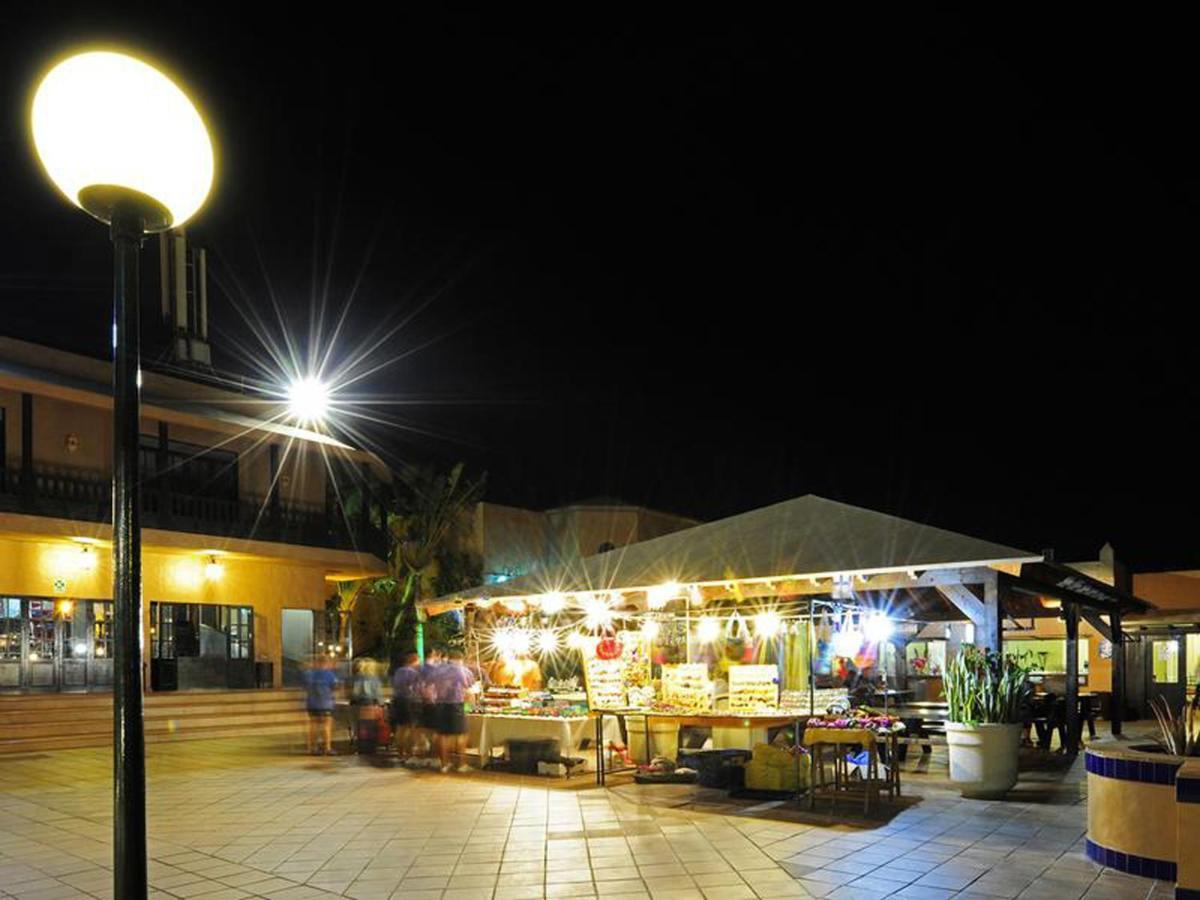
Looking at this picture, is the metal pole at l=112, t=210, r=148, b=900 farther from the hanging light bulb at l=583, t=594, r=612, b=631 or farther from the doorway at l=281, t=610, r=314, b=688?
the doorway at l=281, t=610, r=314, b=688

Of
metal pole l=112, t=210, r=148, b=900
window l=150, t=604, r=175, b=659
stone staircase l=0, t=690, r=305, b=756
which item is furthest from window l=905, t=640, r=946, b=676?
metal pole l=112, t=210, r=148, b=900

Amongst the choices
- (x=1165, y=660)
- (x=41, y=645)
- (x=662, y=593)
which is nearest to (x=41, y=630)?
(x=41, y=645)

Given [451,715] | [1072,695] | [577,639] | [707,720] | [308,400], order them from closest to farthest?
[707,720] < [451,715] < [577,639] < [1072,695] < [308,400]

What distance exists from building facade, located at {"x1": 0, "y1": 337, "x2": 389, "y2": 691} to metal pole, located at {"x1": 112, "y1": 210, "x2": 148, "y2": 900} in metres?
18.4

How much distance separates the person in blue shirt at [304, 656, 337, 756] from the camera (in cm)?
1548

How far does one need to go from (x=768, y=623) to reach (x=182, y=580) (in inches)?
574

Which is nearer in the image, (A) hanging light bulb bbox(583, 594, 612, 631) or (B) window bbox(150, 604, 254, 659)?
(A) hanging light bulb bbox(583, 594, 612, 631)

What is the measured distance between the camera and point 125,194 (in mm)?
3203

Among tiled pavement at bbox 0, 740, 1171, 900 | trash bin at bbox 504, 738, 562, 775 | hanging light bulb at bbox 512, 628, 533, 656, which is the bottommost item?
trash bin at bbox 504, 738, 562, 775

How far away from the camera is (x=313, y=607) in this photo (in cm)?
2577

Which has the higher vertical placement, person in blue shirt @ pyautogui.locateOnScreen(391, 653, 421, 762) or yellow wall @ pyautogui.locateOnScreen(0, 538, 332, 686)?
yellow wall @ pyautogui.locateOnScreen(0, 538, 332, 686)

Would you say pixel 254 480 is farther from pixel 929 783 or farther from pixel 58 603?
pixel 929 783

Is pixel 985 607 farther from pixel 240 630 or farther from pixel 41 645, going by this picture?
pixel 240 630

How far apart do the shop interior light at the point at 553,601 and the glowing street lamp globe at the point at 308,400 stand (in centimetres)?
972
